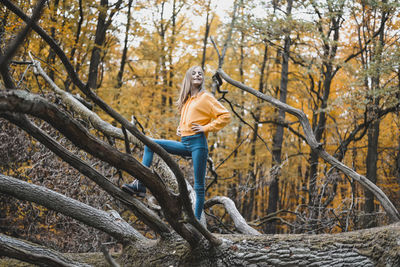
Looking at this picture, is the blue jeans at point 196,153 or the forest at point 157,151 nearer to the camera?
the forest at point 157,151

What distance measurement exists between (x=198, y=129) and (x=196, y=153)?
0.74 feet

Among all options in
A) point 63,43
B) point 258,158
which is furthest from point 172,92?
point 63,43

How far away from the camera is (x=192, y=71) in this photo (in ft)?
11.8

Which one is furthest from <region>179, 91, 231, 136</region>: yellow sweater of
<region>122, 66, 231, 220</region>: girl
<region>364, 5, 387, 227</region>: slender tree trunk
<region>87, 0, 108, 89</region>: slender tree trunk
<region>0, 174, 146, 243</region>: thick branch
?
<region>87, 0, 108, 89</region>: slender tree trunk

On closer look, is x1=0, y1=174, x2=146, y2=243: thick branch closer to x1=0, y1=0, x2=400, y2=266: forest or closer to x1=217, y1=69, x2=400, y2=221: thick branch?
x1=0, y1=0, x2=400, y2=266: forest

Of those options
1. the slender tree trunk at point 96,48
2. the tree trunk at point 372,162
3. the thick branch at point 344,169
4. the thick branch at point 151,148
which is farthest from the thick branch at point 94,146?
the tree trunk at point 372,162

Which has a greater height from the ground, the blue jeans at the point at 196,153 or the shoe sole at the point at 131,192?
the blue jeans at the point at 196,153

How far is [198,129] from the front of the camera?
10.5 ft

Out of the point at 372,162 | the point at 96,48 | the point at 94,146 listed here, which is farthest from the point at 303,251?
the point at 372,162

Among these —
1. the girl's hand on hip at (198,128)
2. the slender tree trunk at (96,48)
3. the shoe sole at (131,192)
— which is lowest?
the shoe sole at (131,192)

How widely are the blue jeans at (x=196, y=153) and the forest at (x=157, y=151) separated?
0.33 meters

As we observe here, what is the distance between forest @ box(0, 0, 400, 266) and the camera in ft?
7.32

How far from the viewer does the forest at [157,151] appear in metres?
2.23

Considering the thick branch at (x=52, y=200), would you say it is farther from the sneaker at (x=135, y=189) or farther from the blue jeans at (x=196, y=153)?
the blue jeans at (x=196, y=153)
